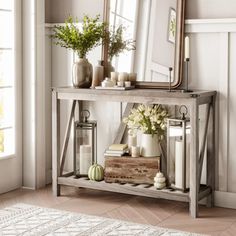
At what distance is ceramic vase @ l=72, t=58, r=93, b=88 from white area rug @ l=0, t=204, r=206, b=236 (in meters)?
1.12

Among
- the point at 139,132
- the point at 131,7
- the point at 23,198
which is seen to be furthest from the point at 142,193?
the point at 131,7

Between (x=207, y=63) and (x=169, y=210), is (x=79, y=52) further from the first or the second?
(x=169, y=210)

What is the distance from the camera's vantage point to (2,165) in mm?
5180

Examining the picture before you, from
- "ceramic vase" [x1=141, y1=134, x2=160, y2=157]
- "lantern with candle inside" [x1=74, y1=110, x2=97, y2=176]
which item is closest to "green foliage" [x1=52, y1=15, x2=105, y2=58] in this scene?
"lantern with candle inside" [x1=74, y1=110, x2=97, y2=176]

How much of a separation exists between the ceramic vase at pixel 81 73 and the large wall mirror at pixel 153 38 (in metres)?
0.26

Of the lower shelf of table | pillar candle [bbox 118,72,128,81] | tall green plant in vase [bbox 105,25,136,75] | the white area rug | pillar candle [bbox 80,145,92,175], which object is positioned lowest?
the white area rug

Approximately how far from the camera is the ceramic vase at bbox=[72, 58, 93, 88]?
16.1 ft

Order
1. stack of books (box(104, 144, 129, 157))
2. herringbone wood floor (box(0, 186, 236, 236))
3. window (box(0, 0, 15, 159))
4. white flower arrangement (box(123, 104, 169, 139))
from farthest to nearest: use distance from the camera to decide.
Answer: window (box(0, 0, 15, 159)) → stack of books (box(104, 144, 129, 157)) → white flower arrangement (box(123, 104, 169, 139)) → herringbone wood floor (box(0, 186, 236, 236))

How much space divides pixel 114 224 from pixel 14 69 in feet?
6.07

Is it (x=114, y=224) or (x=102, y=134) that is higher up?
(x=102, y=134)

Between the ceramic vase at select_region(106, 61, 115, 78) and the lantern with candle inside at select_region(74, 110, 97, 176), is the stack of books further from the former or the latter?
the ceramic vase at select_region(106, 61, 115, 78)

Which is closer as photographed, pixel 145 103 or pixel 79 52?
pixel 145 103

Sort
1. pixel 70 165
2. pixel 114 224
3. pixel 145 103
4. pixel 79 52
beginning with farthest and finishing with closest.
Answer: pixel 70 165 → pixel 79 52 → pixel 145 103 → pixel 114 224

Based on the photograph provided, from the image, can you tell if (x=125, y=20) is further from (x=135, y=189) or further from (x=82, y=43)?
(x=135, y=189)
